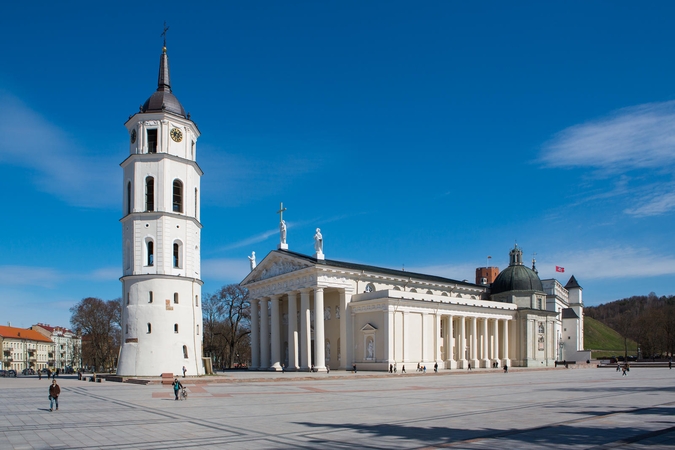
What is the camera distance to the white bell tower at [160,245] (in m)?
45.0

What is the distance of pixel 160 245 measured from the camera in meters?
46.2

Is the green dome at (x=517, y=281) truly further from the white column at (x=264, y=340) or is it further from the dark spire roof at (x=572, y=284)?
the dark spire roof at (x=572, y=284)

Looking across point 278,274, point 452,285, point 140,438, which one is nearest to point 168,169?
point 278,274

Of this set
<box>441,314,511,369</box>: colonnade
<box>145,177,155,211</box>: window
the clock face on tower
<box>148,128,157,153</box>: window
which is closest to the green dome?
<box>441,314,511,369</box>: colonnade

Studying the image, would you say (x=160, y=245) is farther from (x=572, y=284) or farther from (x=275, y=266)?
(x=572, y=284)

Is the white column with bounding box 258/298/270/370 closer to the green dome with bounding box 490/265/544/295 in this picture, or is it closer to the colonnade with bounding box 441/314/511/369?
the colonnade with bounding box 441/314/511/369

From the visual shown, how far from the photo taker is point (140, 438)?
15.3m

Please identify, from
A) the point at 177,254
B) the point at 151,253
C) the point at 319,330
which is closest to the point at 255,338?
the point at 319,330

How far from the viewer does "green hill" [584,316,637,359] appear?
157275 mm

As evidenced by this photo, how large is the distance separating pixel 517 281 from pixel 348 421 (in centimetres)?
6843

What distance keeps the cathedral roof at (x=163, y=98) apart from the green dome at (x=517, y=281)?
5177cm

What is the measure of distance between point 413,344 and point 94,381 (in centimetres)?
3162

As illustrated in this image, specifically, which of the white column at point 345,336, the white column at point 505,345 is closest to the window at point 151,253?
the white column at point 345,336

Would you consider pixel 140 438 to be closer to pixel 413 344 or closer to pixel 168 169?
pixel 168 169
